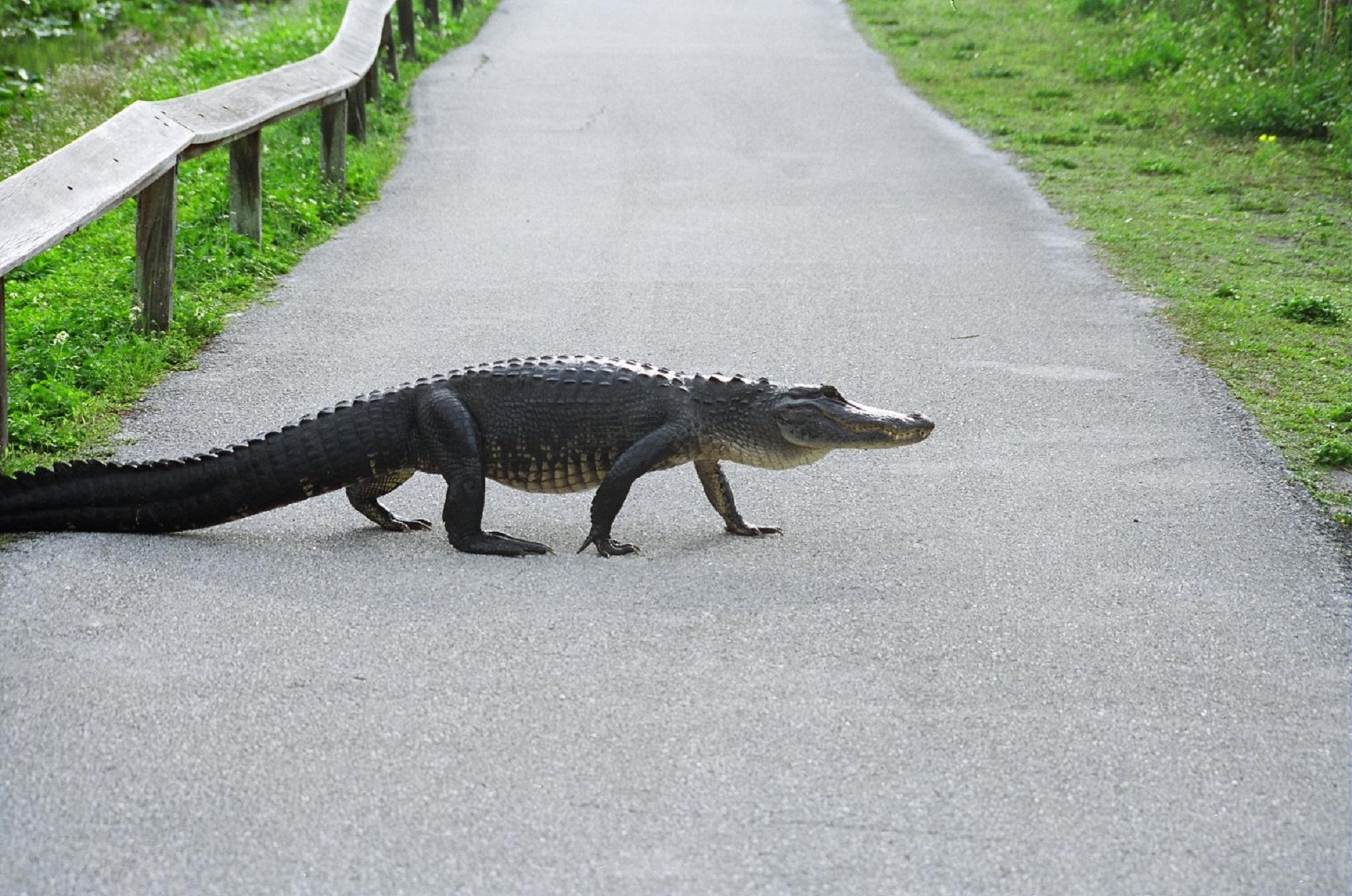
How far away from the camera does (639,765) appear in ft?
13.0

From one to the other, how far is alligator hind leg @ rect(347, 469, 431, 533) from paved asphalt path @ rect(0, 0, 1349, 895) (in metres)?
0.15

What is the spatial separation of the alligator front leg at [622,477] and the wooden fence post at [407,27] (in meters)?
13.4

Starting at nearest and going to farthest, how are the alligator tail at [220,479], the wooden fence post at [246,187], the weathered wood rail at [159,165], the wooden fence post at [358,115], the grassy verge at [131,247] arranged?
1. the alligator tail at [220,479]
2. the weathered wood rail at [159,165]
3. the grassy verge at [131,247]
4. the wooden fence post at [246,187]
5. the wooden fence post at [358,115]

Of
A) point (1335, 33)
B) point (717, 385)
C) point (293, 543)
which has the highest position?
point (1335, 33)

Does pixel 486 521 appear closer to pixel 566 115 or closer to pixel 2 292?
pixel 2 292

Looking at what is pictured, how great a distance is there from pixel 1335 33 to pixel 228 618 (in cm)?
1402

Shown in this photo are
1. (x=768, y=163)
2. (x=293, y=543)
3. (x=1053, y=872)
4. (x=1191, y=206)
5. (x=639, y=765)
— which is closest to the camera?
(x=1053, y=872)

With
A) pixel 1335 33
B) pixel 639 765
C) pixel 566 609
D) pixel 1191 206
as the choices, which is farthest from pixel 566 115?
pixel 639 765

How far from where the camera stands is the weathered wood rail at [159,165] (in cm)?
612

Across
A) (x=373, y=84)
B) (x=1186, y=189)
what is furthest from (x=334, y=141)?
(x=1186, y=189)

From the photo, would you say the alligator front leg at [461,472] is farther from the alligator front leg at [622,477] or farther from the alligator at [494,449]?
the alligator front leg at [622,477]

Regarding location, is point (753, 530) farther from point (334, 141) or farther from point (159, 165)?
point (334, 141)

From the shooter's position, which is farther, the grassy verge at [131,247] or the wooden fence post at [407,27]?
the wooden fence post at [407,27]

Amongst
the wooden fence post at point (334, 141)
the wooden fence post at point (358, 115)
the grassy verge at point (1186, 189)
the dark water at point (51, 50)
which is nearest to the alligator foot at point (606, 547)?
the grassy verge at point (1186, 189)
